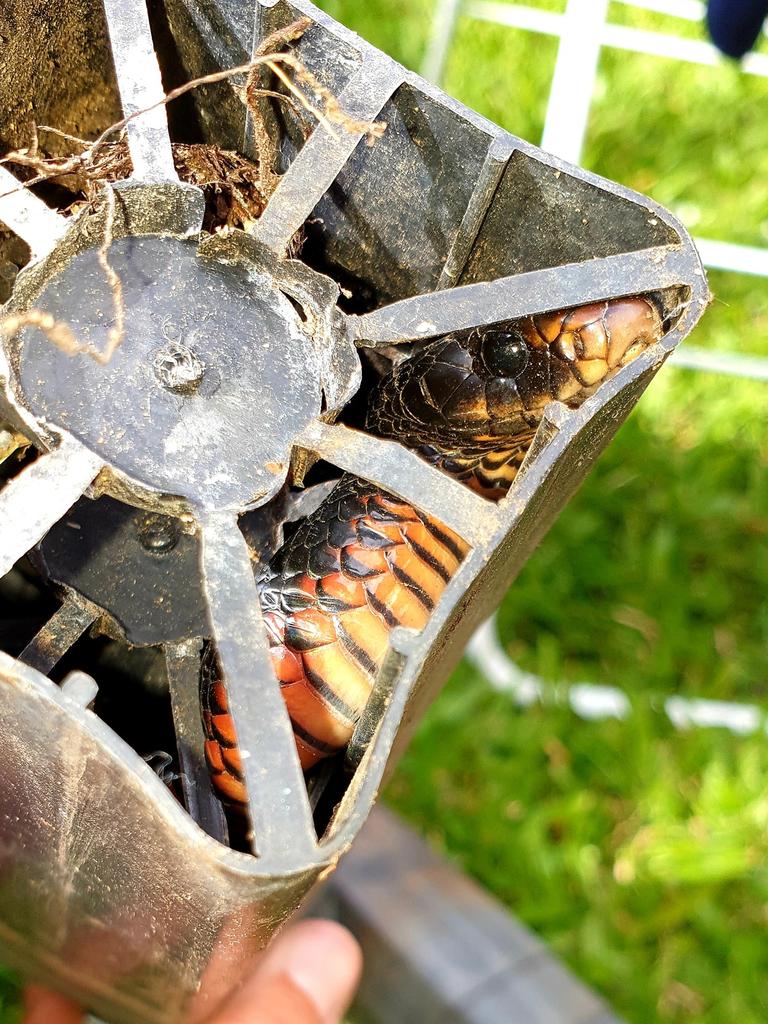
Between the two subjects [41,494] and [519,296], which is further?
[519,296]

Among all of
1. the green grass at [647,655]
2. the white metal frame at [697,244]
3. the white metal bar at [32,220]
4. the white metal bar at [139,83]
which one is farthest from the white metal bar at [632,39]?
the white metal bar at [32,220]

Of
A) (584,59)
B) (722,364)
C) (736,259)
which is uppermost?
(584,59)

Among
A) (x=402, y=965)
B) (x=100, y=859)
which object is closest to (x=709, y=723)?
→ (x=402, y=965)

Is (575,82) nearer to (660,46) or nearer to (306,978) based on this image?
(660,46)

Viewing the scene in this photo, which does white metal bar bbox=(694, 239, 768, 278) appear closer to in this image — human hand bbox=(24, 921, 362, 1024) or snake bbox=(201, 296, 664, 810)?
snake bbox=(201, 296, 664, 810)

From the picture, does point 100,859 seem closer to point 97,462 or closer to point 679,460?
point 97,462

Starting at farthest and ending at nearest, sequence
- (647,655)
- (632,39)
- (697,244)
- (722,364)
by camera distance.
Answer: (647,655) < (722,364) < (632,39) < (697,244)

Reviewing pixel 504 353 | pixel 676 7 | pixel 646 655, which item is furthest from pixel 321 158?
pixel 646 655
